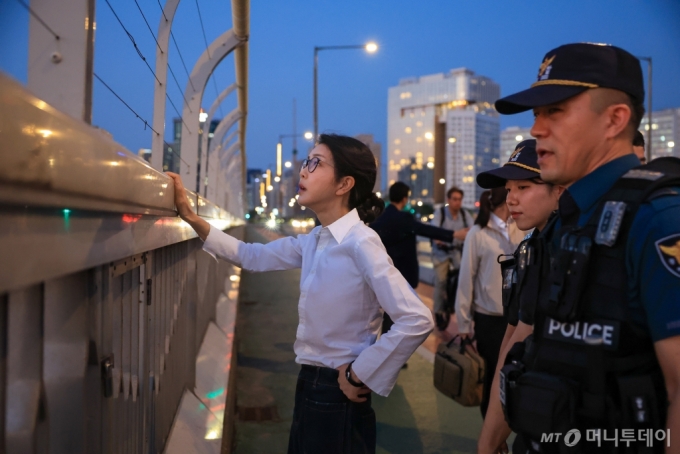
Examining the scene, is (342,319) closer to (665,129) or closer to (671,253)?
(671,253)

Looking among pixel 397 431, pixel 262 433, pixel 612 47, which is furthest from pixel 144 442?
pixel 397 431

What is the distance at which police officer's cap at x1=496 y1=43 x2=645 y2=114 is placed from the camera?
177 cm

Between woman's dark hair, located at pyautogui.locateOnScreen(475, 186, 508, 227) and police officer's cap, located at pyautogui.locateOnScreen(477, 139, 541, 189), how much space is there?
154 cm

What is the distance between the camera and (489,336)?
4.39 metres

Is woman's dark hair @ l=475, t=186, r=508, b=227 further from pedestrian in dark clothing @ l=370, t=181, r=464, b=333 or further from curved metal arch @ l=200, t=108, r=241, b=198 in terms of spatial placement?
curved metal arch @ l=200, t=108, r=241, b=198

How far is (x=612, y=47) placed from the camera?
184 cm

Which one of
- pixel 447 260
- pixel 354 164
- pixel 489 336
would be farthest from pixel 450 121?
pixel 354 164

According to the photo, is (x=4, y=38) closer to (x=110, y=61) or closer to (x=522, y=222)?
(x=110, y=61)

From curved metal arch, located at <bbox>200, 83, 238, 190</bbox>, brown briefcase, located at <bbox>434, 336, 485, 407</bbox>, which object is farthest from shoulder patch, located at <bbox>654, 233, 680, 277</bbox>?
curved metal arch, located at <bbox>200, 83, 238, 190</bbox>

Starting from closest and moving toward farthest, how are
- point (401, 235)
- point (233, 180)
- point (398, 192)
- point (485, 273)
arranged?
point (485, 273) → point (401, 235) → point (398, 192) → point (233, 180)

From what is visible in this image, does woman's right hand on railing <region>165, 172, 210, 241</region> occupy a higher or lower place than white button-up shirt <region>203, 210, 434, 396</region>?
higher

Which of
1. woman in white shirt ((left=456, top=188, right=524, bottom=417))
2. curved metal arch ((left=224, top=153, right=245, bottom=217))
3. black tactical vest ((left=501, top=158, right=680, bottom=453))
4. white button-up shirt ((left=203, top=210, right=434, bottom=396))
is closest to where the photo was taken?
black tactical vest ((left=501, top=158, right=680, bottom=453))

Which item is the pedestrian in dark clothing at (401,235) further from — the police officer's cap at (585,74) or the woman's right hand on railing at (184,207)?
the police officer's cap at (585,74)

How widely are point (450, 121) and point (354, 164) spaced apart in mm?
150800
